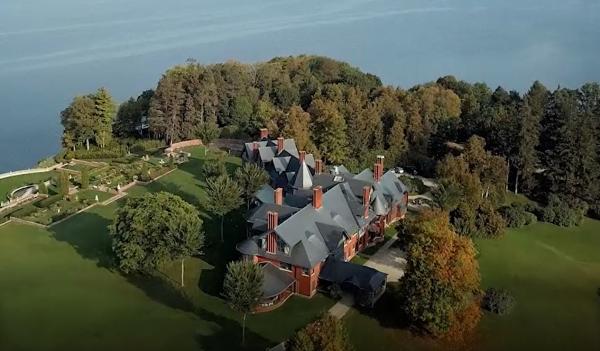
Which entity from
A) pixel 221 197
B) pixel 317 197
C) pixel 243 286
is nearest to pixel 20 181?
pixel 221 197

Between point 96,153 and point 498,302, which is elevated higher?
point 96,153

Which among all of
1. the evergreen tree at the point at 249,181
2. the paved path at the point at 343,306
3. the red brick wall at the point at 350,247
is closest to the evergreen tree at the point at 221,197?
the evergreen tree at the point at 249,181

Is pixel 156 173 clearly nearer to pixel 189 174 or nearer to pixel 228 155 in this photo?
pixel 189 174

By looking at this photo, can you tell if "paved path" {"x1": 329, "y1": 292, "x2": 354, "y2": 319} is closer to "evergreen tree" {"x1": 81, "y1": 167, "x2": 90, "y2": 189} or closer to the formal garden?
the formal garden

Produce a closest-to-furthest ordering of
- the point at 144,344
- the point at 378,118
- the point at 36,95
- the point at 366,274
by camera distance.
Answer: the point at 144,344 < the point at 366,274 < the point at 378,118 < the point at 36,95

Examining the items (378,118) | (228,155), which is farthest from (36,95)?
(378,118)

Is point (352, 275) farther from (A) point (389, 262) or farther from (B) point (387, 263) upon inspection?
(A) point (389, 262)
